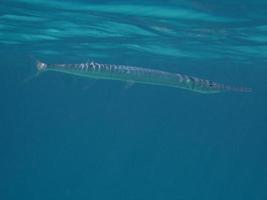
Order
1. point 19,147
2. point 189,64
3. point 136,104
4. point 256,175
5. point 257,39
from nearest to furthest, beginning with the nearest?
point 257,39 < point 189,64 < point 19,147 < point 256,175 < point 136,104

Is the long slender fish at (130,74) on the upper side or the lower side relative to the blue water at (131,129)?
lower

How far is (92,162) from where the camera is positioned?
199 feet

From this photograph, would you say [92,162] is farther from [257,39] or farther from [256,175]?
[257,39]

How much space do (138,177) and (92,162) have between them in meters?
13.0

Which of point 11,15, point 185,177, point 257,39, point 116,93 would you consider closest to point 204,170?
point 185,177

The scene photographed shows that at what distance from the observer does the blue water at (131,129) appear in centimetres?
→ 3284

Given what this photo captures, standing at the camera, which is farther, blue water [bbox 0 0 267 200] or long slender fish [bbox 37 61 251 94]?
blue water [bbox 0 0 267 200]

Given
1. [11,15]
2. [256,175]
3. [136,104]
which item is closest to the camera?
[11,15]

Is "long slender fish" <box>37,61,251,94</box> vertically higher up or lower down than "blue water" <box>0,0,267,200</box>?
lower down

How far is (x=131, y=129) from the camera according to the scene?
57.5 m

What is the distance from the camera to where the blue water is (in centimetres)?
3284

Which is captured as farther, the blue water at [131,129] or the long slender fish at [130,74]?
the blue water at [131,129]

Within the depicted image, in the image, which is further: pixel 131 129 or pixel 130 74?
pixel 131 129

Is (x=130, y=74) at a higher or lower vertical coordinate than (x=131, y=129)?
lower
